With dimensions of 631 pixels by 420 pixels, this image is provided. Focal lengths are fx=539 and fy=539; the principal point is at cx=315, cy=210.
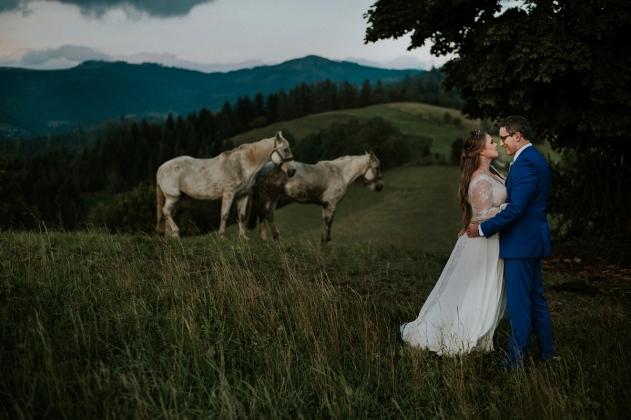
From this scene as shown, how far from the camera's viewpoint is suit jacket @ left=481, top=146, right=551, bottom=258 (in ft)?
16.6

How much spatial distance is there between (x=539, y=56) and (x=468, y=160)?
7.16 metres

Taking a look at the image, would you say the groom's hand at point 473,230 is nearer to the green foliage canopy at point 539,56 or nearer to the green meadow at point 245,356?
the green meadow at point 245,356

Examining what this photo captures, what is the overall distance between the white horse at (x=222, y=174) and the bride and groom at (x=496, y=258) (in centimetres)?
814

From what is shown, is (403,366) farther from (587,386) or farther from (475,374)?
(587,386)

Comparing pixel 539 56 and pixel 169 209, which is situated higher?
pixel 539 56

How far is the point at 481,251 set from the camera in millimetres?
5367

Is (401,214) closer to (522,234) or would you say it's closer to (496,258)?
(496,258)

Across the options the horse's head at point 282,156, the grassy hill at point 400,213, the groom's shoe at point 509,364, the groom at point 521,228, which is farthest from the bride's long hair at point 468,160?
the grassy hill at point 400,213

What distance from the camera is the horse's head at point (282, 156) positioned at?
13.2 meters

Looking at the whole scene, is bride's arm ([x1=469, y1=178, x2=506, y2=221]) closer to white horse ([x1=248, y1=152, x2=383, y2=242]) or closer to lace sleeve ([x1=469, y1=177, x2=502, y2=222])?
lace sleeve ([x1=469, y1=177, x2=502, y2=222])

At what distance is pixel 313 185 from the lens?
1456cm

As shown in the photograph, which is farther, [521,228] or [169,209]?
[169,209]

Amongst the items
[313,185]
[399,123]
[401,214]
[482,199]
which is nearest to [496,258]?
[482,199]

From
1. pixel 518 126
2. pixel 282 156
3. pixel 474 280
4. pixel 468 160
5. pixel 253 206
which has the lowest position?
pixel 253 206
